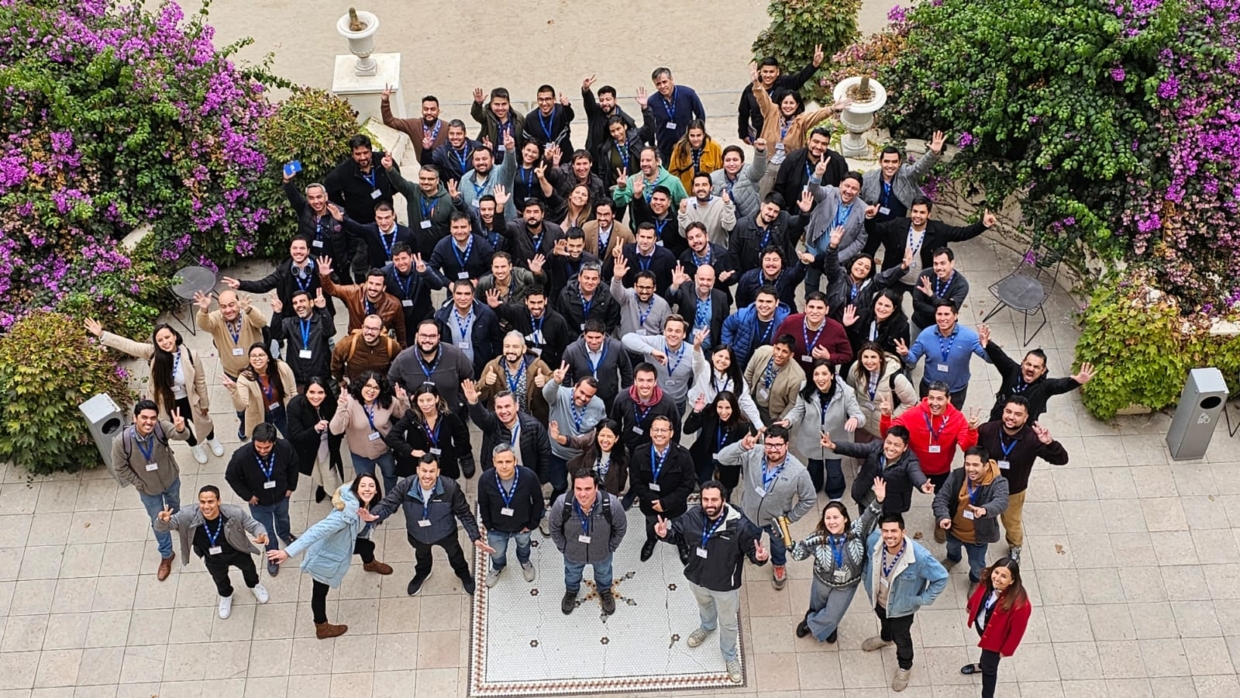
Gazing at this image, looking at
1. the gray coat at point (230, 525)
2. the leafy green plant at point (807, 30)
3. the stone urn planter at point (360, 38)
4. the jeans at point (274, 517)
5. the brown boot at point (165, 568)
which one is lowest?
the brown boot at point (165, 568)

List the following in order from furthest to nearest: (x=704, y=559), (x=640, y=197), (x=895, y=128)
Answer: (x=895, y=128) → (x=640, y=197) → (x=704, y=559)

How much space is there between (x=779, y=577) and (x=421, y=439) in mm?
3032

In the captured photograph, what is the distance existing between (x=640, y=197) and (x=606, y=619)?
397 centimetres

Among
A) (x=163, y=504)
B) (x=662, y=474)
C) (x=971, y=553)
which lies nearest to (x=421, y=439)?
(x=662, y=474)

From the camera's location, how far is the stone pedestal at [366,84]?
47.4 feet

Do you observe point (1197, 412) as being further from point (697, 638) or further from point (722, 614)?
point (697, 638)

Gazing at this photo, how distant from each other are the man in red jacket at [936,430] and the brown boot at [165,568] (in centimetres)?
599

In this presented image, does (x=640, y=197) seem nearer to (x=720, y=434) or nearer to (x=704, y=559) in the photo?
(x=720, y=434)

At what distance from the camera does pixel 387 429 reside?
10297mm

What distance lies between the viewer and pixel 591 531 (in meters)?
9.56

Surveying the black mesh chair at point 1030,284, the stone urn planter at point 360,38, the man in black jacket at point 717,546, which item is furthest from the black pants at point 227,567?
the black mesh chair at point 1030,284

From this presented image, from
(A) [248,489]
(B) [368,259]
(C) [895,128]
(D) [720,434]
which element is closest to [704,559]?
(D) [720,434]

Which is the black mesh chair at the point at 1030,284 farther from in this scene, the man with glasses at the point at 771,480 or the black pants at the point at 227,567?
the black pants at the point at 227,567

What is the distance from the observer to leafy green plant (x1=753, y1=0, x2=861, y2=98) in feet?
47.9
